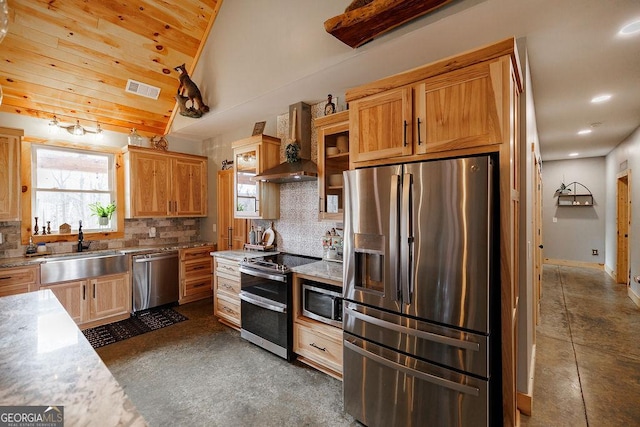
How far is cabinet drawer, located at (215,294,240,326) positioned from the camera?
3507 millimetres

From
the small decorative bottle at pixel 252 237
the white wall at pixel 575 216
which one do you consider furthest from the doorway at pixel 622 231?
the small decorative bottle at pixel 252 237

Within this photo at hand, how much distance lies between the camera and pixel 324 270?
8.66ft

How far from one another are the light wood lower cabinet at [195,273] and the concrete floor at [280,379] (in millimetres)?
726

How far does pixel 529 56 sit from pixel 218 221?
4535mm

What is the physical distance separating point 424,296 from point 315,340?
4.33ft

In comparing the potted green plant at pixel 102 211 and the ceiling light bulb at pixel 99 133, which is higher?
the ceiling light bulb at pixel 99 133

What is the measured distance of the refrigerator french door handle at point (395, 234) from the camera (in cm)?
179

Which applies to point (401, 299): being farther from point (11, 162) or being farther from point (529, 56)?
point (11, 162)

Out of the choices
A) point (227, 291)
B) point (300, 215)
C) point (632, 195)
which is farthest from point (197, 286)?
point (632, 195)

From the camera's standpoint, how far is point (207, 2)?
12.0 feet

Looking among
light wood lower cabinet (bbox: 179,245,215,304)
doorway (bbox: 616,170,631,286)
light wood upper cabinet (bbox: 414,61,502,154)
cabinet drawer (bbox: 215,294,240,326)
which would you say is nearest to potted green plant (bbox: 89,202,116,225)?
light wood lower cabinet (bbox: 179,245,215,304)

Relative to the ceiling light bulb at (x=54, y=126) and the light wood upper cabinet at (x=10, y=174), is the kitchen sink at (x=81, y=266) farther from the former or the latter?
the ceiling light bulb at (x=54, y=126)
